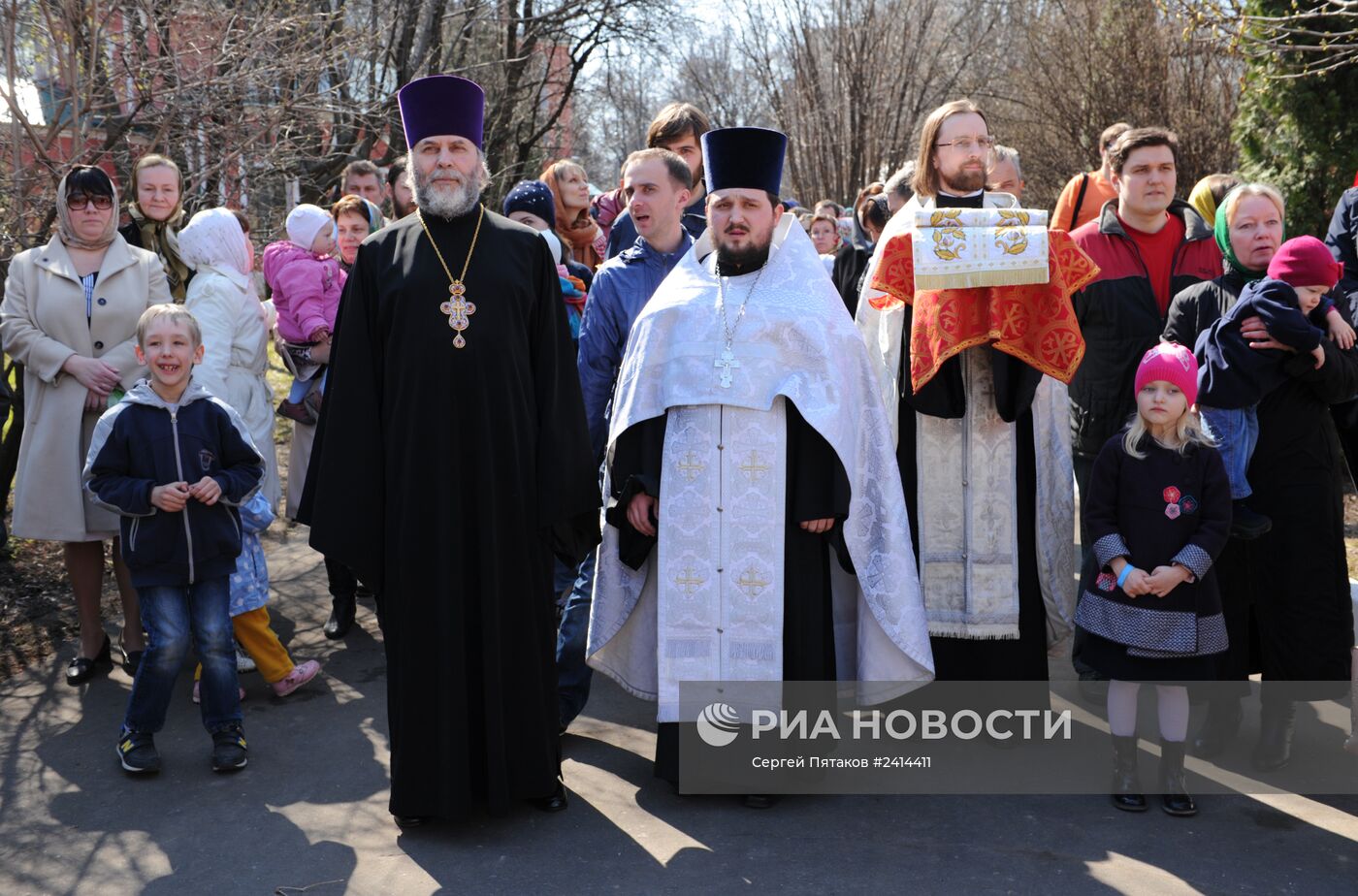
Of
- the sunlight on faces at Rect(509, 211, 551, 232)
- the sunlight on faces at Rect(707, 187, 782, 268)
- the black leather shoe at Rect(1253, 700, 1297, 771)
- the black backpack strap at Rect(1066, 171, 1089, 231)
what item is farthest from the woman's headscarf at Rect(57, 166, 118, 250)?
the black leather shoe at Rect(1253, 700, 1297, 771)

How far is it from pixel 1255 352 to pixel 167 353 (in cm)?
389

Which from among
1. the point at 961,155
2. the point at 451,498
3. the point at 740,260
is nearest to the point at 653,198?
the point at 740,260

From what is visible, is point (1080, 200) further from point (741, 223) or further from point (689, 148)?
point (741, 223)

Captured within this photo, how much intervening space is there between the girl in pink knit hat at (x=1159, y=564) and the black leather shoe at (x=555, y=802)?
5.99 ft

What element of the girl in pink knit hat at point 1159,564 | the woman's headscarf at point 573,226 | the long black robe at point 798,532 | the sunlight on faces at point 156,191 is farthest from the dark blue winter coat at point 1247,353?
the sunlight on faces at point 156,191

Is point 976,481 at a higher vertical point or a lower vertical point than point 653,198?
lower

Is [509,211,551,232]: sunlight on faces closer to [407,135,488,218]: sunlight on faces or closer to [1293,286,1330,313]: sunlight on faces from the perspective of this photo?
[407,135,488,218]: sunlight on faces

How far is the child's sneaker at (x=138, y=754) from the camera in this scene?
466cm

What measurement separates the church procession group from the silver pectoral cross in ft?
0.08

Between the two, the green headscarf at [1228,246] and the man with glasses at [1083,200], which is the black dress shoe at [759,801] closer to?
the green headscarf at [1228,246]

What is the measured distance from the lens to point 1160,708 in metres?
4.33

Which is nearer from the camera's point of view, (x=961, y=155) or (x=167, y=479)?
(x=167, y=479)

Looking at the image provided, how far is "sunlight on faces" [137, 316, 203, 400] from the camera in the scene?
15.6 ft

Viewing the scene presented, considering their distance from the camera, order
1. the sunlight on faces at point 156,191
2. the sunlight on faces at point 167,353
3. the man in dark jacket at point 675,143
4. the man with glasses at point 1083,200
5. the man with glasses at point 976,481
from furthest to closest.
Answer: the man with glasses at point 1083,200
the sunlight on faces at point 156,191
the man in dark jacket at point 675,143
the man with glasses at point 976,481
the sunlight on faces at point 167,353
